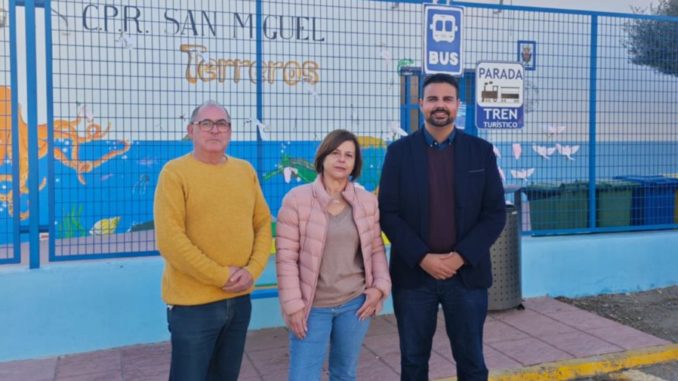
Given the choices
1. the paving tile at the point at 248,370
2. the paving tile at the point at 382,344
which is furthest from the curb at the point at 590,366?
the paving tile at the point at 248,370

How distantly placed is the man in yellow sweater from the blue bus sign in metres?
3.33

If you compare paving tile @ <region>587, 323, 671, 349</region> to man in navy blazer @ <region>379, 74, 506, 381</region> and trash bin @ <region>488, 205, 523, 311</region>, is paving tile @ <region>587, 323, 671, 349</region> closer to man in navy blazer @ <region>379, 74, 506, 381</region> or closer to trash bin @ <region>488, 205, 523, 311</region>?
trash bin @ <region>488, 205, 523, 311</region>

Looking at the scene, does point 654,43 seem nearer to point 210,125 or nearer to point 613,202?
point 613,202

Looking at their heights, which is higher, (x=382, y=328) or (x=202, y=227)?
(x=202, y=227)

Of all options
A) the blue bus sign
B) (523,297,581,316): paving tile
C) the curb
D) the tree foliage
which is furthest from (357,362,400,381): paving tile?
the tree foliage

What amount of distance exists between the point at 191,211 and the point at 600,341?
4.12 meters

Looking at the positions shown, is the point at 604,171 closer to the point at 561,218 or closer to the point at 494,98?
the point at 561,218

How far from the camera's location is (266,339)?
5.66 metres

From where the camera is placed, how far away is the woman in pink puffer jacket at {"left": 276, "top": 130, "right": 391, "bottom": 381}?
3.24 meters

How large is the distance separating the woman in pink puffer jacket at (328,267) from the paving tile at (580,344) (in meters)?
2.73

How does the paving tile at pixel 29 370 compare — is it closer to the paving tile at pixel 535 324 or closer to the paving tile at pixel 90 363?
the paving tile at pixel 90 363

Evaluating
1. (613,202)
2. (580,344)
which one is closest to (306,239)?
(580,344)

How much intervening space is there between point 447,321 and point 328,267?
0.89 m

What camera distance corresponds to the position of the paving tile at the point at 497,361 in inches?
196
